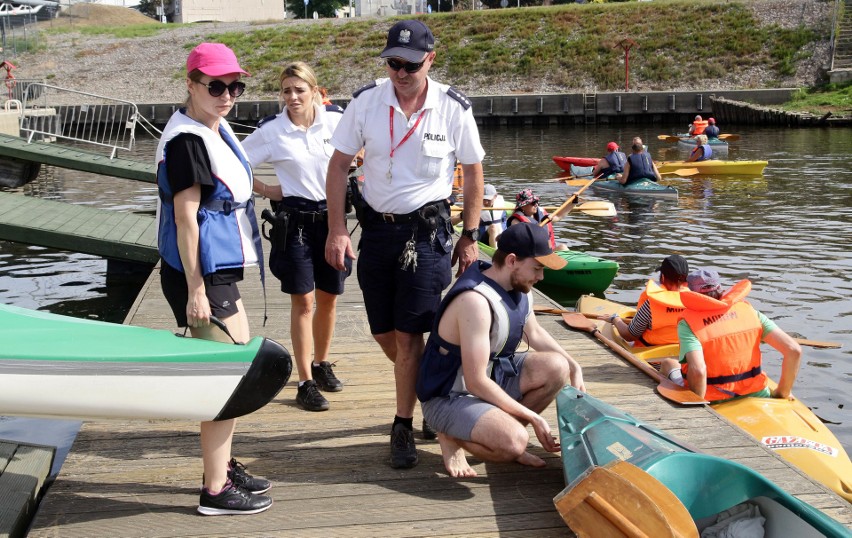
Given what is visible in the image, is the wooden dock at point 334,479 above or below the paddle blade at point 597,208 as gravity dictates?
above

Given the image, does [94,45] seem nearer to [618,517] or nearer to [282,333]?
[282,333]

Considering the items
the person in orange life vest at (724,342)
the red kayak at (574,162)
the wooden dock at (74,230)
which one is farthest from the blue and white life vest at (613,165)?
the person in orange life vest at (724,342)

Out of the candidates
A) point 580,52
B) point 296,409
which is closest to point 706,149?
point 296,409

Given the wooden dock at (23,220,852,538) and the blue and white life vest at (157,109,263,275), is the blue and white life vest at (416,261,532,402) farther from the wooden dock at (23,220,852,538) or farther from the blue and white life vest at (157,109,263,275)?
the blue and white life vest at (157,109,263,275)

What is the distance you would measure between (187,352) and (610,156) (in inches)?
688

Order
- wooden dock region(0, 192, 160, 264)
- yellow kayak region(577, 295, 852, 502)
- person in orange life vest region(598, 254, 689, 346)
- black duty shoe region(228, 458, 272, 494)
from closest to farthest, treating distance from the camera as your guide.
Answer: black duty shoe region(228, 458, 272, 494) → yellow kayak region(577, 295, 852, 502) → person in orange life vest region(598, 254, 689, 346) → wooden dock region(0, 192, 160, 264)

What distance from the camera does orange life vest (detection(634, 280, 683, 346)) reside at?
7.27 m

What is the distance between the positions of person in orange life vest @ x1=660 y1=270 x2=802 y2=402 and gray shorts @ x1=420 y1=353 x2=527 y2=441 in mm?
1588

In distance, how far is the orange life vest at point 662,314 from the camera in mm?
7273

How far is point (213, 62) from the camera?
12.2ft

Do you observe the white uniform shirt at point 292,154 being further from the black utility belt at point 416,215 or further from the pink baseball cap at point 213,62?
the pink baseball cap at point 213,62

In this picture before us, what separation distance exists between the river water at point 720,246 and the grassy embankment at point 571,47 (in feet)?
62.9

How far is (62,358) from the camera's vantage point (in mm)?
3514

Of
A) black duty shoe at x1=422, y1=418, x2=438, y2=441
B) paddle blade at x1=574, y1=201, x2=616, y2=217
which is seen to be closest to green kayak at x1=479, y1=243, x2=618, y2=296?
paddle blade at x1=574, y1=201, x2=616, y2=217
